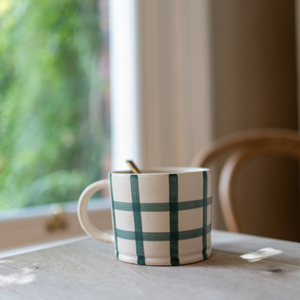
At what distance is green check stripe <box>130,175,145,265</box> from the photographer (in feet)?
1.28

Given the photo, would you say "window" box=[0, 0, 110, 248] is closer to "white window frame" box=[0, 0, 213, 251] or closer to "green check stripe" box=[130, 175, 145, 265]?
"white window frame" box=[0, 0, 213, 251]

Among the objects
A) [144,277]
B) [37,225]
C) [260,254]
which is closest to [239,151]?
[260,254]

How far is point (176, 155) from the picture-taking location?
1.40 m

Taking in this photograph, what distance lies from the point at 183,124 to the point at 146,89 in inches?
8.3

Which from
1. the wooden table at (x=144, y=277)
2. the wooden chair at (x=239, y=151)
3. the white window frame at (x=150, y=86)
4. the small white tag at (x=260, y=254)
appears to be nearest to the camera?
the wooden table at (x=144, y=277)

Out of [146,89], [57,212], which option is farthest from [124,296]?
[146,89]

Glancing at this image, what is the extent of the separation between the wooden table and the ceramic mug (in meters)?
0.01

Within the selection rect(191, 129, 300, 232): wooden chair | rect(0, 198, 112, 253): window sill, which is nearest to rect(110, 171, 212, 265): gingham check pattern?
rect(191, 129, 300, 232): wooden chair

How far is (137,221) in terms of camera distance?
0.39 metres

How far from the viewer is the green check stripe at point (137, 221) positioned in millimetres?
389

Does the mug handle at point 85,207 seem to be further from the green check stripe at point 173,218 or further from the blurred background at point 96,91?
the blurred background at point 96,91

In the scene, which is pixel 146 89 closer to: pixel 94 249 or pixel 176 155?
pixel 176 155

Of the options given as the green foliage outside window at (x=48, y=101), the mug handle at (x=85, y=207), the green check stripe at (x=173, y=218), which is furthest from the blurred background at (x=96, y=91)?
the green check stripe at (x=173, y=218)

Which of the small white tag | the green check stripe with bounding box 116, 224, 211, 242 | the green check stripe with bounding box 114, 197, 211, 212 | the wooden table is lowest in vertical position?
the small white tag
